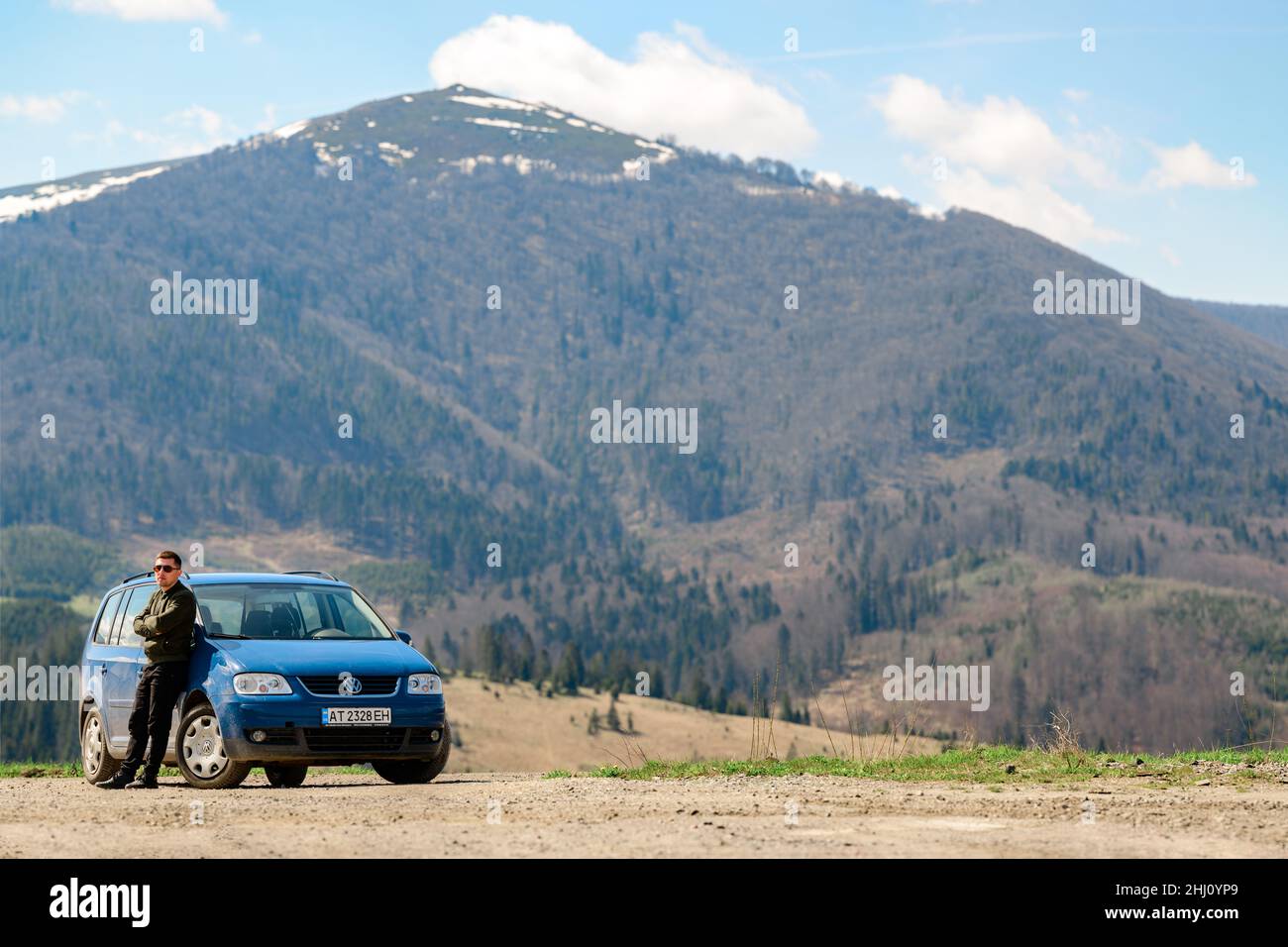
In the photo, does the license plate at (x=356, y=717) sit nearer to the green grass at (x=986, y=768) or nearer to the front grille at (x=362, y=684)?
the front grille at (x=362, y=684)

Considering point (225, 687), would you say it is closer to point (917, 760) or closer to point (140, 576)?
point (140, 576)

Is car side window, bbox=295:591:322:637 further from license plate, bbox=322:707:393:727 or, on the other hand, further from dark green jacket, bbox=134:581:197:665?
license plate, bbox=322:707:393:727

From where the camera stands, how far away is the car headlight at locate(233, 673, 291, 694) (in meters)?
15.4

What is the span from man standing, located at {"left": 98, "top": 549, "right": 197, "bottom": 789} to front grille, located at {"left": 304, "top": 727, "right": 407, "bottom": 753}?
155 cm

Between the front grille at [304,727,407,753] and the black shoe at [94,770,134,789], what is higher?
the front grille at [304,727,407,753]

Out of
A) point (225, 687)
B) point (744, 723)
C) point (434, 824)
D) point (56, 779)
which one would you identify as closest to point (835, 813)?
point (434, 824)

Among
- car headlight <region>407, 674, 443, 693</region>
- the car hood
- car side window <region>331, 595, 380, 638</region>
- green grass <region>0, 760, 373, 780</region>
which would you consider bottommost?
green grass <region>0, 760, 373, 780</region>

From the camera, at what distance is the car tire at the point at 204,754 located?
1566 centimetres

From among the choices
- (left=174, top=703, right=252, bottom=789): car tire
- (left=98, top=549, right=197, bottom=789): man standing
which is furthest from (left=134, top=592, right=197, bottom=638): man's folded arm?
(left=174, top=703, right=252, bottom=789): car tire

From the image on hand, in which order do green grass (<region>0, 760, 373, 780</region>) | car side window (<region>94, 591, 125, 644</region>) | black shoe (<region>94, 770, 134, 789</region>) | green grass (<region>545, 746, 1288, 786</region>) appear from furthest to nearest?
1. green grass (<region>0, 760, 373, 780</region>)
2. car side window (<region>94, 591, 125, 644</region>)
3. black shoe (<region>94, 770, 134, 789</region>)
4. green grass (<region>545, 746, 1288, 786</region>)

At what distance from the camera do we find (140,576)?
699 inches

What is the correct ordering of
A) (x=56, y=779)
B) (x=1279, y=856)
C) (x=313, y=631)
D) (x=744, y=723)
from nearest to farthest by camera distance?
(x=1279, y=856), (x=313, y=631), (x=56, y=779), (x=744, y=723)
